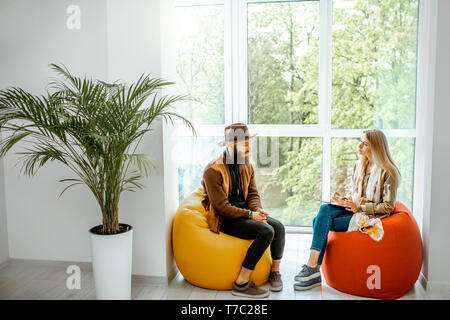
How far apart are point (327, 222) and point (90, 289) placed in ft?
5.78

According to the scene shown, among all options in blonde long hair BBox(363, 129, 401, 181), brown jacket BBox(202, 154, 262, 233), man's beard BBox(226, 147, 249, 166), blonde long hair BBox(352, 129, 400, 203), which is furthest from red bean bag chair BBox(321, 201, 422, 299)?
man's beard BBox(226, 147, 249, 166)

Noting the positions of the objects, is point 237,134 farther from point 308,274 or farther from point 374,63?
point 374,63

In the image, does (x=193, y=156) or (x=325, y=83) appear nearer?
(x=325, y=83)

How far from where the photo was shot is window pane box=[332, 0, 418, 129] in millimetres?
3541

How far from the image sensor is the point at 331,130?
3.79 metres

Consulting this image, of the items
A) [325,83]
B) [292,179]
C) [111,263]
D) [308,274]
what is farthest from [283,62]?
[111,263]

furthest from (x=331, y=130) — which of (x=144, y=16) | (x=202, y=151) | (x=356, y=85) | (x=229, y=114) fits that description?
(x=144, y=16)

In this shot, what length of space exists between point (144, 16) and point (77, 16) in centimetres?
61

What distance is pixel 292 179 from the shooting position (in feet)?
13.0

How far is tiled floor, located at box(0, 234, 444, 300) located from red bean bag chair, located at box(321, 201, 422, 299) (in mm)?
121

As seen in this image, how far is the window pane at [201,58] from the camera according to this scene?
3.88 metres

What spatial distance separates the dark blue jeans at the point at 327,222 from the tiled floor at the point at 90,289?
0.34 m

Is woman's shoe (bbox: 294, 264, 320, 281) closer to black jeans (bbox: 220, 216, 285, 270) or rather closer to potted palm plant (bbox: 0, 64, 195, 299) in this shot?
black jeans (bbox: 220, 216, 285, 270)
